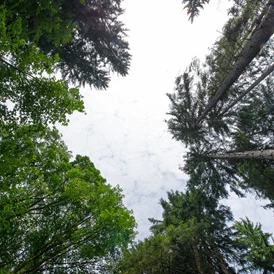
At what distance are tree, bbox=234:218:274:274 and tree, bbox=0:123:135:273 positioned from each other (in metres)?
7.79

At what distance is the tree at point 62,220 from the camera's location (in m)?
5.68

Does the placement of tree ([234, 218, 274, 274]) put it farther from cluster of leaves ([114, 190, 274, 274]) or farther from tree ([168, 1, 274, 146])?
tree ([168, 1, 274, 146])

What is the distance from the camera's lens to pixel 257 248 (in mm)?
10109

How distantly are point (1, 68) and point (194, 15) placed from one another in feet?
24.3

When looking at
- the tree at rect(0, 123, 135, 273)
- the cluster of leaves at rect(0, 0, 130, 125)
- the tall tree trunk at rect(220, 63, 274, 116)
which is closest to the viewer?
the cluster of leaves at rect(0, 0, 130, 125)

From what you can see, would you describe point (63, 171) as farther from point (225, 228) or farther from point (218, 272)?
point (225, 228)

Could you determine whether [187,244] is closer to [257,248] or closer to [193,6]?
[257,248]

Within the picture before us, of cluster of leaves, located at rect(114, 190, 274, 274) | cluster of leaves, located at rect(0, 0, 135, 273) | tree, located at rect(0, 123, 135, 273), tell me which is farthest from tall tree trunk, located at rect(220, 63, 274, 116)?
tree, located at rect(0, 123, 135, 273)

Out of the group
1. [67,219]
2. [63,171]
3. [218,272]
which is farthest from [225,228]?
[63,171]

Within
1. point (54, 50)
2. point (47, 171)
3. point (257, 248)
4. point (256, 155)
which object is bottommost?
point (257, 248)

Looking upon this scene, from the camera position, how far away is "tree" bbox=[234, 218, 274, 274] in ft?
31.2

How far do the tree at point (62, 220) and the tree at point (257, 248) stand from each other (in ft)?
25.6

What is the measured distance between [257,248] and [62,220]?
10.0 meters

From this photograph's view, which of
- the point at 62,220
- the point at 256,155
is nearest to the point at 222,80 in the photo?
the point at 256,155
